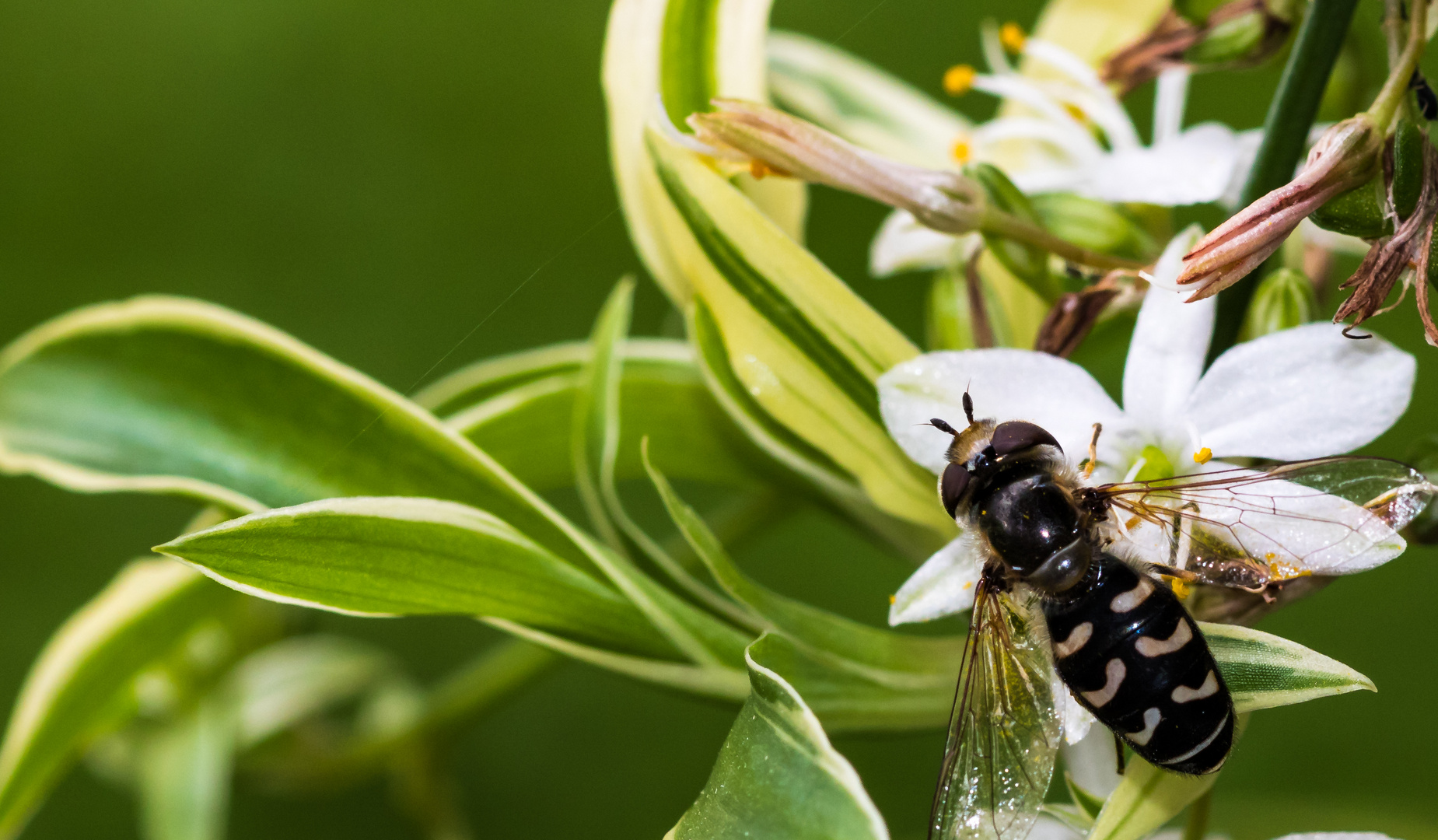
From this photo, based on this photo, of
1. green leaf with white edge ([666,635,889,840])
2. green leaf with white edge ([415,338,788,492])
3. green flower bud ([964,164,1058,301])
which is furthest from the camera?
green leaf with white edge ([415,338,788,492])

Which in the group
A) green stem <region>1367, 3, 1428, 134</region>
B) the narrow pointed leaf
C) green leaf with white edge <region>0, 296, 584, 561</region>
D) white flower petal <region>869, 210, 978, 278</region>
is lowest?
the narrow pointed leaf

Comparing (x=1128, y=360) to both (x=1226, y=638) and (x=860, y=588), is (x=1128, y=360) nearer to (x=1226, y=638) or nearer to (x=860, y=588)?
(x=1226, y=638)

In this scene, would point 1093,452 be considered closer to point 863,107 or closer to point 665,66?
point 665,66

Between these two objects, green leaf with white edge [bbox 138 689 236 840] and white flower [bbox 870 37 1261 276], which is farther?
green leaf with white edge [bbox 138 689 236 840]

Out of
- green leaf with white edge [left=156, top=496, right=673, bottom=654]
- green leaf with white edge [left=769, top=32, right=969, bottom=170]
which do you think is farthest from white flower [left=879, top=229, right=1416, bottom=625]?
green leaf with white edge [left=769, top=32, right=969, bottom=170]

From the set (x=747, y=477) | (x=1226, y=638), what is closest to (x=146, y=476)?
(x=747, y=477)

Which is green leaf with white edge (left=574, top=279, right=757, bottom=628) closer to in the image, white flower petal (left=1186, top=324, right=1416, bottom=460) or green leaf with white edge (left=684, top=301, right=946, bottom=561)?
green leaf with white edge (left=684, top=301, right=946, bottom=561)

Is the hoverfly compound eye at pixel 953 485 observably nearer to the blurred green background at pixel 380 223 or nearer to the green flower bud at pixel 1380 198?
the green flower bud at pixel 1380 198
